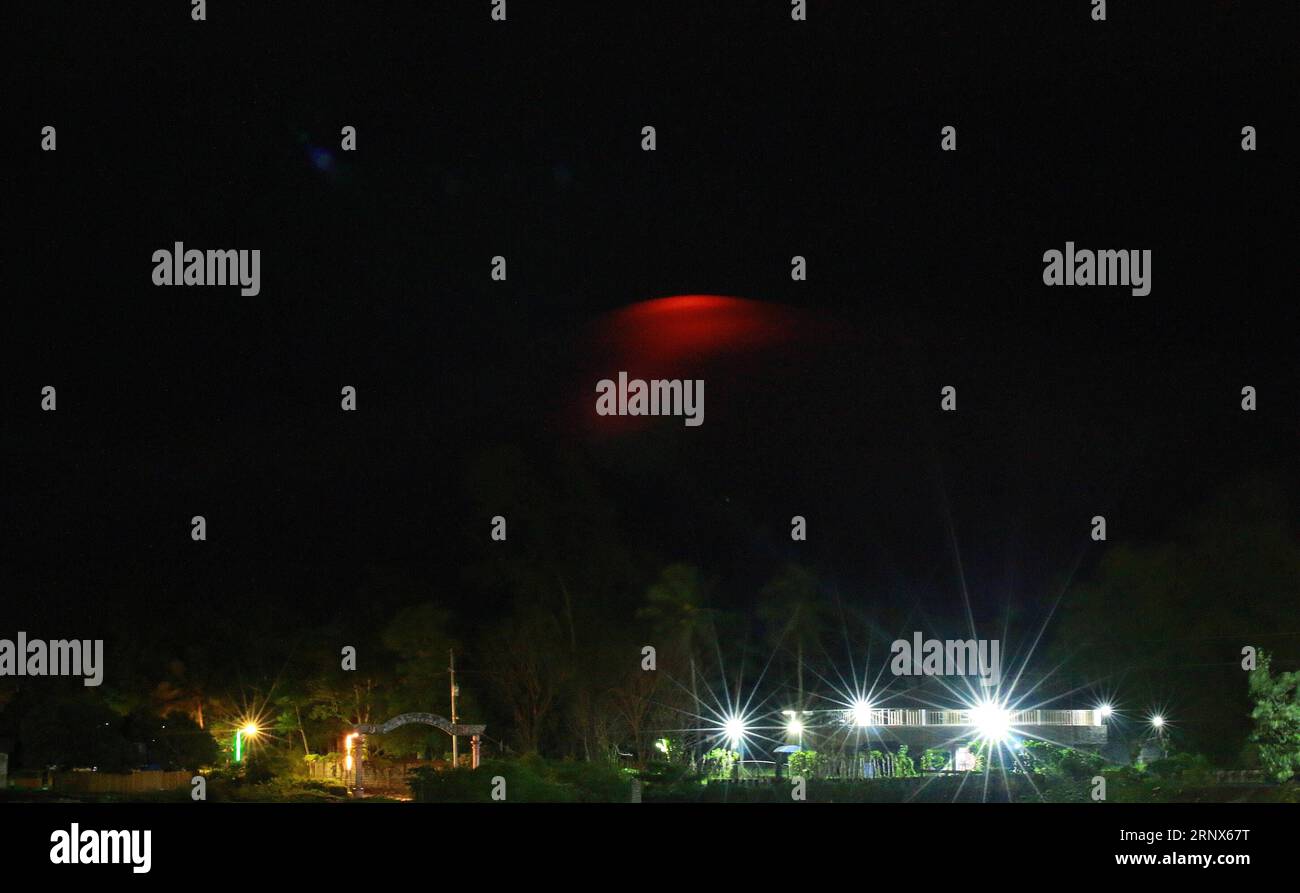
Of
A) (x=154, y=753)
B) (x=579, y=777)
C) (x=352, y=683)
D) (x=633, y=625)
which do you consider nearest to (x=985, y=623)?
(x=633, y=625)

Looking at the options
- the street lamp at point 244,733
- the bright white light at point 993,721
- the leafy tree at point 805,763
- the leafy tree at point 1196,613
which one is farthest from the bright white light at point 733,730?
the street lamp at point 244,733

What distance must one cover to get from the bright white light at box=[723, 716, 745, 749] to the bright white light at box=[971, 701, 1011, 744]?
14.6 ft

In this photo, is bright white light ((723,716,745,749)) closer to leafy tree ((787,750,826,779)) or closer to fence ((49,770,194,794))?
leafy tree ((787,750,826,779))

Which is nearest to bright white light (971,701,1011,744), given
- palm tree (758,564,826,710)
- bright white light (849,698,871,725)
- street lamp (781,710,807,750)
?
bright white light (849,698,871,725)

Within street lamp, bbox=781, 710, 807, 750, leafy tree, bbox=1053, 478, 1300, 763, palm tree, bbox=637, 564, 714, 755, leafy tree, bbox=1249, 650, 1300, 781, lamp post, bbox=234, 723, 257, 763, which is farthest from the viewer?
street lamp, bbox=781, 710, 807, 750

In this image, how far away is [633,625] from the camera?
87.6ft

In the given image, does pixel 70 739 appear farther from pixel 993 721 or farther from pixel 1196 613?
pixel 1196 613

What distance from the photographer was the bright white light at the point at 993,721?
24516 mm

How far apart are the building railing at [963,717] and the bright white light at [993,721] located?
173 millimetres

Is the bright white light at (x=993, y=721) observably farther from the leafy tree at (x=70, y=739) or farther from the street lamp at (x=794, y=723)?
the leafy tree at (x=70, y=739)

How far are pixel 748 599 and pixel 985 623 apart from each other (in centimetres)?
424

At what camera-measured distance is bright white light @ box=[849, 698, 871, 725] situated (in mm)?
27297

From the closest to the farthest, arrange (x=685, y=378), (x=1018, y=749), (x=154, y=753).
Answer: (x=685, y=378) < (x=1018, y=749) < (x=154, y=753)
